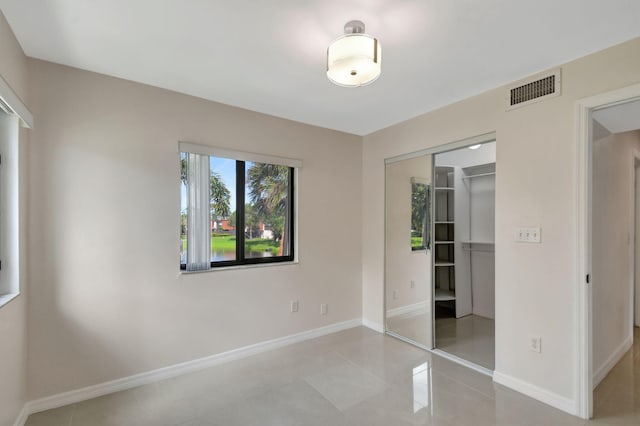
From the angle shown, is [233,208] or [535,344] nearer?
[535,344]

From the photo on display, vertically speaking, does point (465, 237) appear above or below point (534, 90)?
below

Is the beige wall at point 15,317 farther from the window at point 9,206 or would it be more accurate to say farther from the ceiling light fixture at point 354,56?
the ceiling light fixture at point 354,56

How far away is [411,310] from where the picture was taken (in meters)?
3.50

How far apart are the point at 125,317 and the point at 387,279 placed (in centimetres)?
271

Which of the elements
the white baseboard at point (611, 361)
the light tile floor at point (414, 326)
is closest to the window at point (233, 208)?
the light tile floor at point (414, 326)

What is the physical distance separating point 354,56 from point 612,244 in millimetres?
2935

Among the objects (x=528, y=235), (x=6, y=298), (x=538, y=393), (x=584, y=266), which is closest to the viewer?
(x=6, y=298)

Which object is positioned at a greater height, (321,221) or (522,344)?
(321,221)

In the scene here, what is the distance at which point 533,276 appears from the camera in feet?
7.77

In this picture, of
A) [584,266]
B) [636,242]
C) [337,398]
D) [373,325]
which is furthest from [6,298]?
[636,242]

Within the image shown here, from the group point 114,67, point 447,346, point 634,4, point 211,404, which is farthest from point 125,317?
point 634,4

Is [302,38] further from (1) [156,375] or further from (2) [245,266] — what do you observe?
(1) [156,375]

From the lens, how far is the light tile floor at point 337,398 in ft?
6.79

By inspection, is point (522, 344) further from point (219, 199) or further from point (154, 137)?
point (154, 137)
